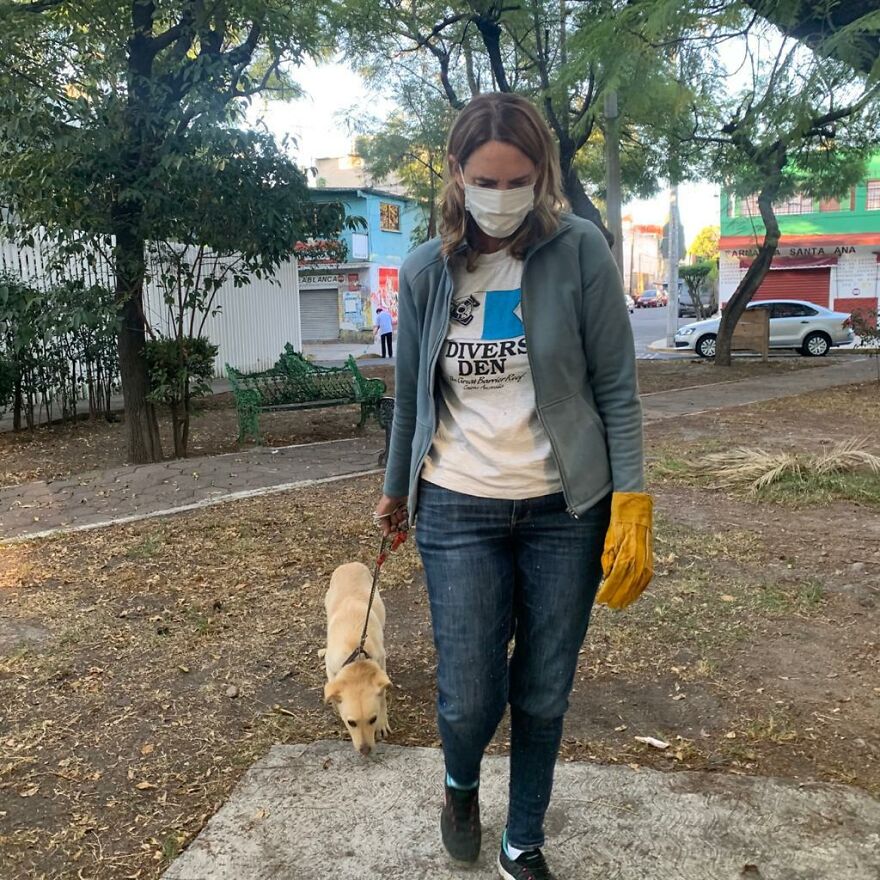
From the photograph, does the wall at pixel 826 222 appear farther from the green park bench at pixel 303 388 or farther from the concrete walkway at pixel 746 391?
the green park bench at pixel 303 388

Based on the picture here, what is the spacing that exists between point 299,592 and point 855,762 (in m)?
2.74

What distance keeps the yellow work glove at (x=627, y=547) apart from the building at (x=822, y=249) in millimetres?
32186

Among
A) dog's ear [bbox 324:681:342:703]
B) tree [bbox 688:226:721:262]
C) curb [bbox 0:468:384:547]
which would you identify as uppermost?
tree [bbox 688:226:721:262]

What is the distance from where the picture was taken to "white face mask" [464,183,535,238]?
6.61 feet

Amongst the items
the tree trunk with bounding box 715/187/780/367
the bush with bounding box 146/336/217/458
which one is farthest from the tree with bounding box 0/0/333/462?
the tree trunk with bounding box 715/187/780/367

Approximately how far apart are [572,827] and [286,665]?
5.28ft

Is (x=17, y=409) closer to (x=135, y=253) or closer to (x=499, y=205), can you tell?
(x=135, y=253)

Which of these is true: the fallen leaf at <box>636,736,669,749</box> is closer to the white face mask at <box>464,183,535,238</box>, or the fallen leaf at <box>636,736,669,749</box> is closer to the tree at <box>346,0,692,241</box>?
the white face mask at <box>464,183,535,238</box>

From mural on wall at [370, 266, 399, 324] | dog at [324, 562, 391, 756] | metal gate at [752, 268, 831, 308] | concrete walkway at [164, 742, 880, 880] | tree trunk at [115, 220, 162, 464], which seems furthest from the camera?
mural on wall at [370, 266, 399, 324]

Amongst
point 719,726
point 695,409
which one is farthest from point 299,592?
point 695,409

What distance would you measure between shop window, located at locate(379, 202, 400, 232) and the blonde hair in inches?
1405

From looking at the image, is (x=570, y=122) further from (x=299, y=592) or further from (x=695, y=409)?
(x=299, y=592)

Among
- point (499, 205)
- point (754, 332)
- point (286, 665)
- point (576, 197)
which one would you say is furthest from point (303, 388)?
point (754, 332)

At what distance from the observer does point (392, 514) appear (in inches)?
95.1
